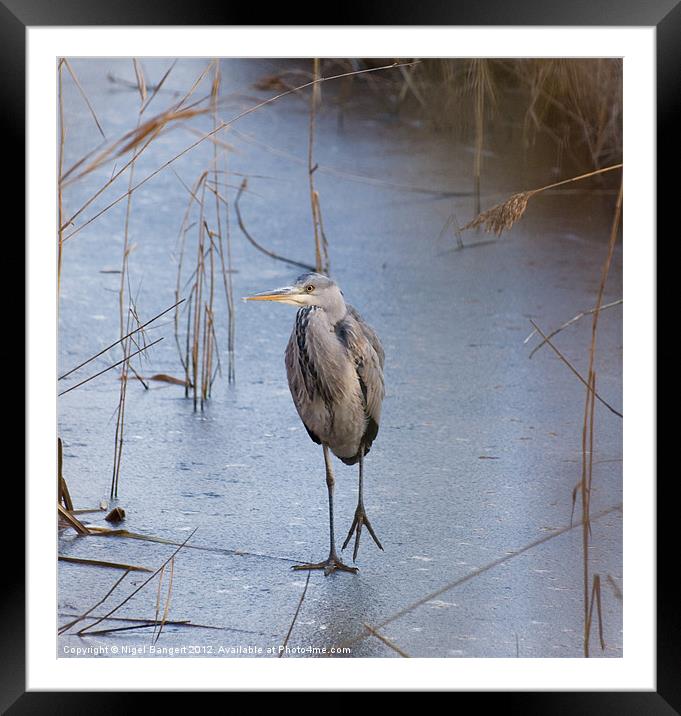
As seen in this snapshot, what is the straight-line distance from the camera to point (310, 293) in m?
2.86

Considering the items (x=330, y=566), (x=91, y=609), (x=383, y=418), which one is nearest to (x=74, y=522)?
(x=91, y=609)

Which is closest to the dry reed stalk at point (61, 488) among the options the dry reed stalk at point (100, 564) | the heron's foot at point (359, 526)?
the dry reed stalk at point (100, 564)

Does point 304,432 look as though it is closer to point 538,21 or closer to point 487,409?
point 487,409

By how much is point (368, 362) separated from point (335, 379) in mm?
107

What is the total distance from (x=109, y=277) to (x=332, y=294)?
1.88 m

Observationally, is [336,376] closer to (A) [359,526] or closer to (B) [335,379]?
(B) [335,379]

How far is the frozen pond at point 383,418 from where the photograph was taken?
9.05 ft

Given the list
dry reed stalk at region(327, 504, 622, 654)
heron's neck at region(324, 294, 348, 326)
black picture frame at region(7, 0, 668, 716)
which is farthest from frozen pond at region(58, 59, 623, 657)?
heron's neck at region(324, 294, 348, 326)

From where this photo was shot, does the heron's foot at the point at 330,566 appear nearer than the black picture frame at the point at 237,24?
No

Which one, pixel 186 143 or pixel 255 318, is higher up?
pixel 186 143

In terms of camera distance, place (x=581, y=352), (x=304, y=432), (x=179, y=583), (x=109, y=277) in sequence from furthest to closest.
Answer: (x=109, y=277) < (x=581, y=352) < (x=304, y=432) < (x=179, y=583)

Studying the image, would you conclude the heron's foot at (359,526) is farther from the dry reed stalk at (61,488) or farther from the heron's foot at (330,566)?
the dry reed stalk at (61,488)

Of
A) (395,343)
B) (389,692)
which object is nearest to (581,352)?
(395,343)

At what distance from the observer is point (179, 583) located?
281cm
